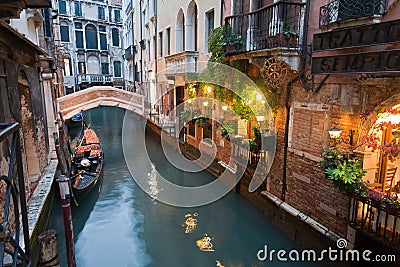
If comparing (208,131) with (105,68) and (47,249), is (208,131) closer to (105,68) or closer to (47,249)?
(47,249)

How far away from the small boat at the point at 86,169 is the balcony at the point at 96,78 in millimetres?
15852

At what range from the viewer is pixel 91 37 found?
2591cm

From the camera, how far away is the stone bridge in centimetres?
1165

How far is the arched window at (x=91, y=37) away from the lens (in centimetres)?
2572

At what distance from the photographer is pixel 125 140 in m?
14.8

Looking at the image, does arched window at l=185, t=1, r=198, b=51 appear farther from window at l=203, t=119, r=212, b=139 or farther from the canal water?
the canal water

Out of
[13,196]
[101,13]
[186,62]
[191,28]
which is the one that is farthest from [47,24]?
[101,13]

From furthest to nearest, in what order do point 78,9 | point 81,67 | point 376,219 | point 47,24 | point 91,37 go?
point 91,37 < point 81,67 < point 78,9 < point 47,24 < point 376,219

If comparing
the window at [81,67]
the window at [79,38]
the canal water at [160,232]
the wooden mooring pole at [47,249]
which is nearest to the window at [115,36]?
the window at [79,38]

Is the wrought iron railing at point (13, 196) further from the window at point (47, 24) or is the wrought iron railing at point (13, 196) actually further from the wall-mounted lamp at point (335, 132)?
the window at point (47, 24)

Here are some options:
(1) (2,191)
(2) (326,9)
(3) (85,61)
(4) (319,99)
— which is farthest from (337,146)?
(3) (85,61)

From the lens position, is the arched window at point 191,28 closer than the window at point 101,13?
Yes

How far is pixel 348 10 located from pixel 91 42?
83.9 ft

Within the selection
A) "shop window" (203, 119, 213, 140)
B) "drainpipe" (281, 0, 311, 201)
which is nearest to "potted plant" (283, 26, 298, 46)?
"drainpipe" (281, 0, 311, 201)
